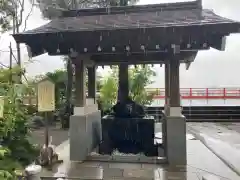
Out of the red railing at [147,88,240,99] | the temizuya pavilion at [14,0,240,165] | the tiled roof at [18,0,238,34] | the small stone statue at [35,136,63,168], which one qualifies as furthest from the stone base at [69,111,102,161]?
the red railing at [147,88,240,99]

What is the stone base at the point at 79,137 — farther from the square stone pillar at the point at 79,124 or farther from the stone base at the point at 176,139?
the stone base at the point at 176,139

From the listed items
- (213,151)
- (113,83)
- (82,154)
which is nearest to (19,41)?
(82,154)

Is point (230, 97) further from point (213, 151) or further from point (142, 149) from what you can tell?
point (142, 149)

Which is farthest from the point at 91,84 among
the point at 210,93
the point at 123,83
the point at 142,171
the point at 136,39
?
the point at 210,93

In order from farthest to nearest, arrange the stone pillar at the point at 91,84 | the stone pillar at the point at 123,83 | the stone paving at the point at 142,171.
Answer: the stone pillar at the point at 91,84 → the stone pillar at the point at 123,83 → the stone paving at the point at 142,171

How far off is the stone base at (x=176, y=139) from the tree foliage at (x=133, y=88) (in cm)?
640

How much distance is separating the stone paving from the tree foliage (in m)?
6.02

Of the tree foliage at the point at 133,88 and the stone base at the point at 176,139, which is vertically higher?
the tree foliage at the point at 133,88

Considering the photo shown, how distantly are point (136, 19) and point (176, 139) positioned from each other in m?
2.86

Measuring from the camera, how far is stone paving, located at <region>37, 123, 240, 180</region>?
15.4ft

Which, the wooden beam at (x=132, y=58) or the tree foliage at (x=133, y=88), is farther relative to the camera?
the tree foliage at (x=133, y=88)

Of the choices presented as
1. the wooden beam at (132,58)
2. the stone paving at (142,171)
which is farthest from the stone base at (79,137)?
the wooden beam at (132,58)

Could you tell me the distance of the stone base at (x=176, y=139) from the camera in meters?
5.35

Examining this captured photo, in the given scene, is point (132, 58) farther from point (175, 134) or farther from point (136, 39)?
point (175, 134)
